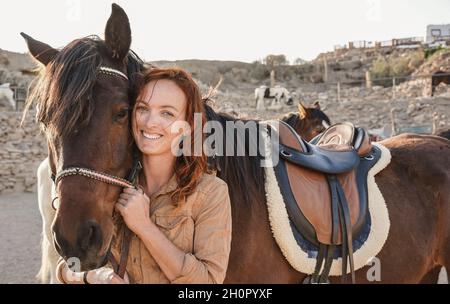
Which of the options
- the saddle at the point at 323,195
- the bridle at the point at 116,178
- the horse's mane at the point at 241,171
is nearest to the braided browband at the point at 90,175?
the bridle at the point at 116,178

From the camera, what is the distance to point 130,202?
4.83ft

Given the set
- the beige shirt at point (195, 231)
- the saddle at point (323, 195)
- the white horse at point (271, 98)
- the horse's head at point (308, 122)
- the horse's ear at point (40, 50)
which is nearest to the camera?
the beige shirt at point (195, 231)

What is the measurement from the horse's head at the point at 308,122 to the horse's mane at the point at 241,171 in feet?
15.9

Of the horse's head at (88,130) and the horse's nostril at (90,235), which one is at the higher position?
the horse's head at (88,130)

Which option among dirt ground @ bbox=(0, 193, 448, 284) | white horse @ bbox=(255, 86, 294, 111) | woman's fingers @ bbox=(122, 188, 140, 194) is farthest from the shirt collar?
white horse @ bbox=(255, 86, 294, 111)

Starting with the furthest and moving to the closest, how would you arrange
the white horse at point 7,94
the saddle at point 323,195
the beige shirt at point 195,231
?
the white horse at point 7,94 < the saddle at point 323,195 < the beige shirt at point 195,231

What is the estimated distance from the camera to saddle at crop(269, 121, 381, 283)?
191cm

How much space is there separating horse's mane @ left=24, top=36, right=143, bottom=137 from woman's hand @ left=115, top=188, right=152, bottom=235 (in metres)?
0.30

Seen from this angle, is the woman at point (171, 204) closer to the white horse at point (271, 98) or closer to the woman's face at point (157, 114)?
the woman's face at point (157, 114)

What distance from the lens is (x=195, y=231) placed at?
1539 mm

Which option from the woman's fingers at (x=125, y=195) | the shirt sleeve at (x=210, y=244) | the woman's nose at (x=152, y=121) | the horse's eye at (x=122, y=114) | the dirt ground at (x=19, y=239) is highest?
the horse's eye at (x=122, y=114)

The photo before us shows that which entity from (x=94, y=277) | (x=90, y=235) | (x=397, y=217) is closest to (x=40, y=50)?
(x=90, y=235)

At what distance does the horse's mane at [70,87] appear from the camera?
1454 mm

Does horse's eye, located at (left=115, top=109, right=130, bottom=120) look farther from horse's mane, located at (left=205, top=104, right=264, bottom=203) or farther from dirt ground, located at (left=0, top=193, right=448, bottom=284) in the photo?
dirt ground, located at (left=0, top=193, right=448, bottom=284)
